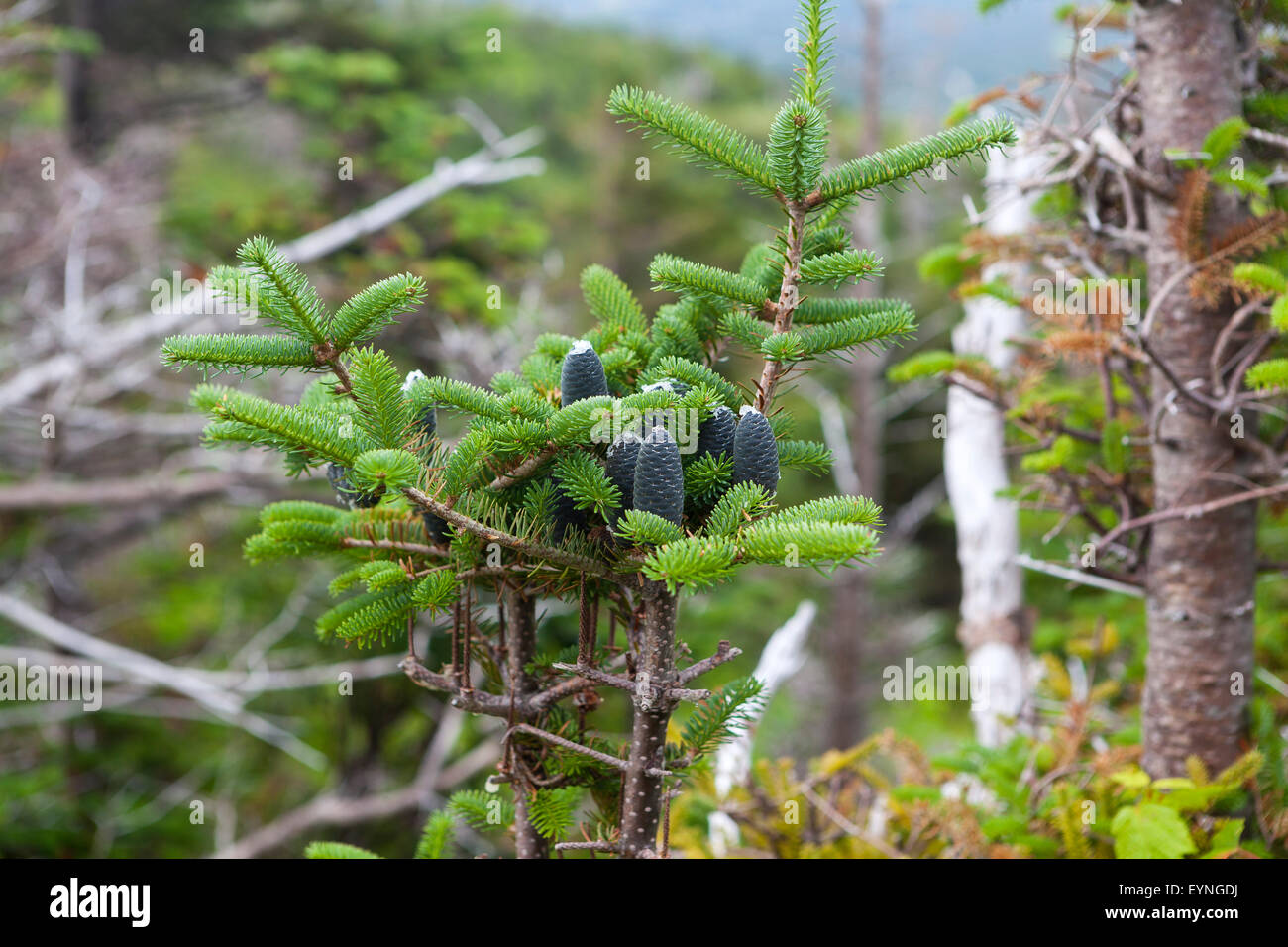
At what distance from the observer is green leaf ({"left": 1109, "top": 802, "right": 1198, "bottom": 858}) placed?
1.80 meters

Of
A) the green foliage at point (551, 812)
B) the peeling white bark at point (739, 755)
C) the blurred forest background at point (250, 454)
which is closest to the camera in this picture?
Result: the green foliage at point (551, 812)

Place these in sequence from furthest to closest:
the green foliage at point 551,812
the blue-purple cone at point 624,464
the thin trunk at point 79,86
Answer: the thin trunk at point 79,86 → the green foliage at point 551,812 → the blue-purple cone at point 624,464

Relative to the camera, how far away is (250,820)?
7.51 meters

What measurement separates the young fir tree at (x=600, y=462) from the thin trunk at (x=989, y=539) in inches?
93.1

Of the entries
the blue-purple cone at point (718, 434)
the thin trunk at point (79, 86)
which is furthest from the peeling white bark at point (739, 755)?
the thin trunk at point (79, 86)

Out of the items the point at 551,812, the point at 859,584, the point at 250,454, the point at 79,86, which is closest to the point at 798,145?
the point at 551,812

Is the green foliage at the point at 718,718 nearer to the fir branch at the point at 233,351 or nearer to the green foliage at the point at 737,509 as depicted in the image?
the green foliage at the point at 737,509

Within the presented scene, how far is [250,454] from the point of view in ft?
18.1

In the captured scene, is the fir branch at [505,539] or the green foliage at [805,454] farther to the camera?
the green foliage at [805,454]

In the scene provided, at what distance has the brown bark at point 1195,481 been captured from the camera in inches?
89.3

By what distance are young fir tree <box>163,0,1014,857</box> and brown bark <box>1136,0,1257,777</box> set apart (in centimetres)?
131

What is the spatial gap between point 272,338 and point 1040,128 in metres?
1.99

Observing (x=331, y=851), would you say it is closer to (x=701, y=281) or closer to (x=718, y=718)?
(x=718, y=718)

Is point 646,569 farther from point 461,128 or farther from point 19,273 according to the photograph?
point 461,128
